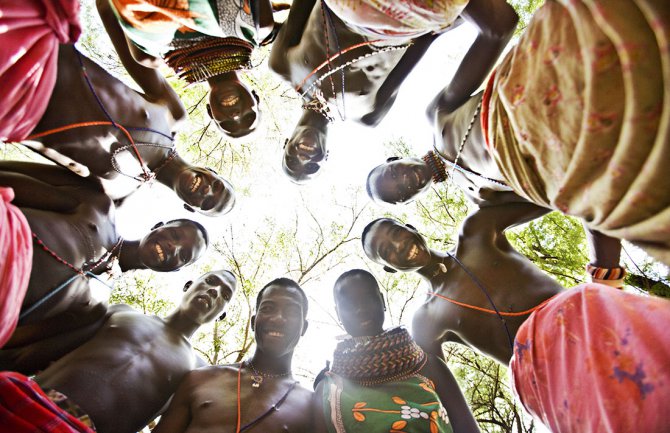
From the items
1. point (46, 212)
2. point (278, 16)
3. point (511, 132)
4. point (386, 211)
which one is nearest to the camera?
point (511, 132)

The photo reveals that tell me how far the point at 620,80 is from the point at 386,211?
23.2ft

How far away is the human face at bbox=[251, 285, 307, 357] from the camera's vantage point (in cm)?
329

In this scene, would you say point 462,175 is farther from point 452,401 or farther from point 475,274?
point 452,401

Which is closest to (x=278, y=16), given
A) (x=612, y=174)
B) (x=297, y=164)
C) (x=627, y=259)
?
(x=297, y=164)

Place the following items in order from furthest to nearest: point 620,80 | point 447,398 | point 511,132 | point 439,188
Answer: point 439,188 < point 447,398 < point 511,132 < point 620,80

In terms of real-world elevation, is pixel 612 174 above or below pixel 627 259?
above

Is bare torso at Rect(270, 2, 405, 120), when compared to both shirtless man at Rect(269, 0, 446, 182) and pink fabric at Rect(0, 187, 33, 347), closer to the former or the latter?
shirtless man at Rect(269, 0, 446, 182)

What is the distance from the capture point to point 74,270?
8.12 ft

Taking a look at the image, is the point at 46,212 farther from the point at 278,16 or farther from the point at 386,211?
the point at 386,211

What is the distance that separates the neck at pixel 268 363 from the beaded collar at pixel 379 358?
684mm

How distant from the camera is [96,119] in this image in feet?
8.48

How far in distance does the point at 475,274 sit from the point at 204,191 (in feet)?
8.10

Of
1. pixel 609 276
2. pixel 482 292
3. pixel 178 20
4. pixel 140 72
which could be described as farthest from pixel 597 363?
pixel 140 72

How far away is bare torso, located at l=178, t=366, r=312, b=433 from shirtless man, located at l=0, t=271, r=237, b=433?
0.95 feet
